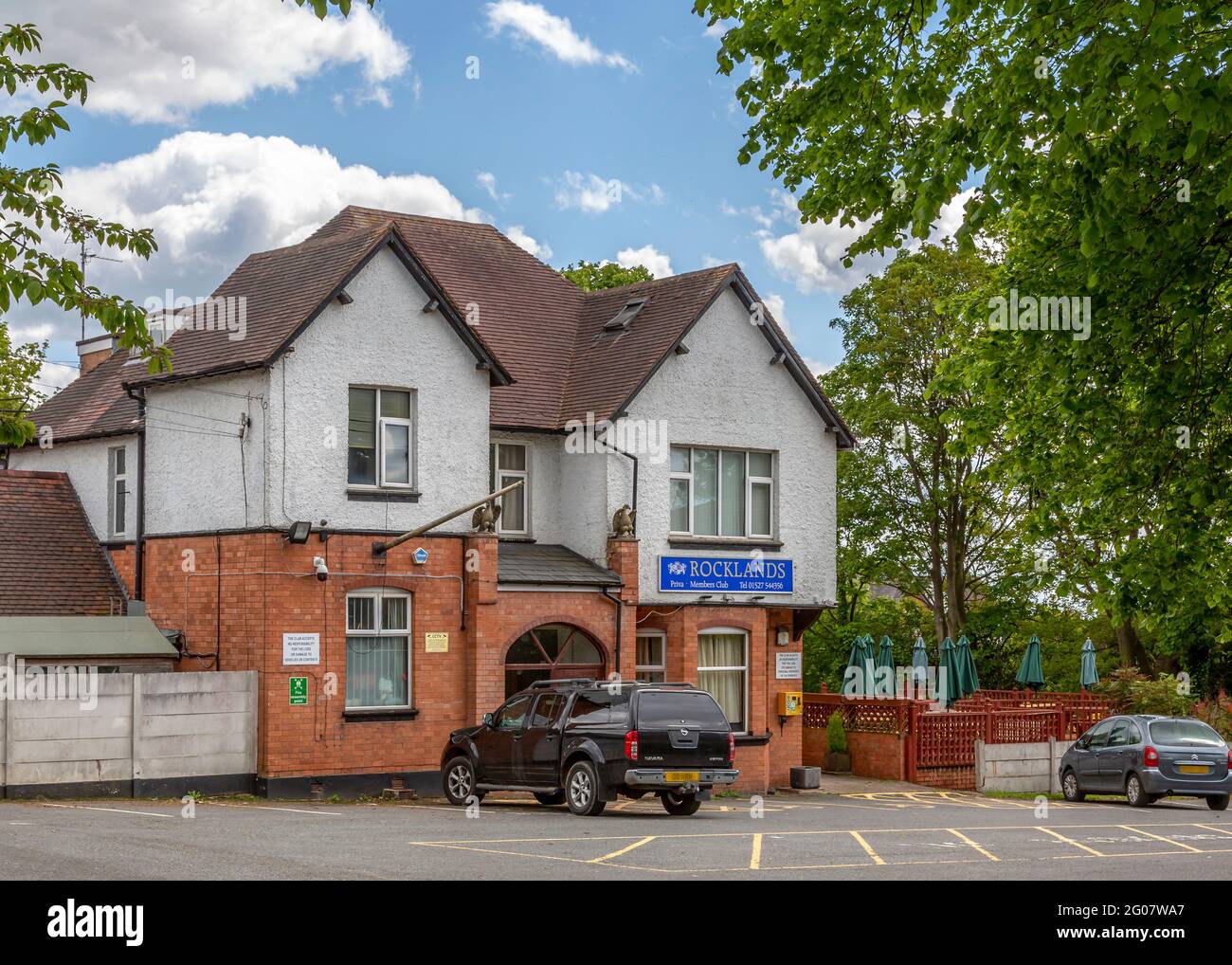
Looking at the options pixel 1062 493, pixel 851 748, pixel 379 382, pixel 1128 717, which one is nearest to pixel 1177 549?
pixel 1062 493

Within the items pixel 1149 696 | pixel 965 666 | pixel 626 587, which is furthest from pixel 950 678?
pixel 626 587

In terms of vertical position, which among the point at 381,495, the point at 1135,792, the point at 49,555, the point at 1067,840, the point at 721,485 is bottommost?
the point at 1135,792

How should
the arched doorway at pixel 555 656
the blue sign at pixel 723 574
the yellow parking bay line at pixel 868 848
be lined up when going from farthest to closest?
1. the blue sign at pixel 723 574
2. the arched doorway at pixel 555 656
3. the yellow parking bay line at pixel 868 848

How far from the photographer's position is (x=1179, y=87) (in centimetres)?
1256

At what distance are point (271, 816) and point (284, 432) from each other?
652 centimetres

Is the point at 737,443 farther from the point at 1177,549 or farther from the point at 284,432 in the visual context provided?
the point at 1177,549

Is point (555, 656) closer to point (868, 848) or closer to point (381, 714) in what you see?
point (381, 714)

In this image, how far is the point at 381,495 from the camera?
2603 centimetres

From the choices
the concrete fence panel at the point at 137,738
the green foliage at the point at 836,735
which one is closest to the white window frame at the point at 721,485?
the green foliage at the point at 836,735

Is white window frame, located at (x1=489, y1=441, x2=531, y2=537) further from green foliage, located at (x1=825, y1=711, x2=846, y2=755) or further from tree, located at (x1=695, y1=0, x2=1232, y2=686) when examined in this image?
tree, located at (x1=695, y1=0, x2=1232, y2=686)

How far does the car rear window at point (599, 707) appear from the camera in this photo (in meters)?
21.6

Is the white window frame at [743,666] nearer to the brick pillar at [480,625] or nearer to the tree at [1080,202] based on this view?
the brick pillar at [480,625]

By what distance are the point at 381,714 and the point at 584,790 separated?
16.6ft

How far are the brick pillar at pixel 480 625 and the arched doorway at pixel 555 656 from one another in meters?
1.64
